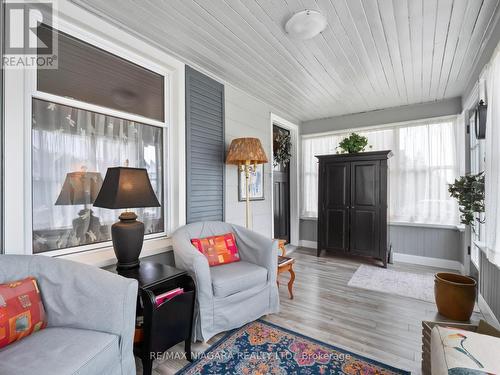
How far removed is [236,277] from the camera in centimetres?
206

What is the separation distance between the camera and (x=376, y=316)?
2.38 m

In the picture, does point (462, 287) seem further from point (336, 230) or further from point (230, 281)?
point (336, 230)

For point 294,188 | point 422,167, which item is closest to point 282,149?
point 294,188

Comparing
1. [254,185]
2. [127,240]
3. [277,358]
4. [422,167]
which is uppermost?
[422,167]

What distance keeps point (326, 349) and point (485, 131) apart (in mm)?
2161

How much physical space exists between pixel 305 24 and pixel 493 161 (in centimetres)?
173

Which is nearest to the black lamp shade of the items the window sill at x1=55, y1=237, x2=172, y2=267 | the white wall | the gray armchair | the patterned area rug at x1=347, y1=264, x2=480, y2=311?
the window sill at x1=55, y1=237, x2=172, y2=267

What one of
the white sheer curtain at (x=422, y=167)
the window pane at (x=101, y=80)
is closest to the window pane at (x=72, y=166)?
the window pane at (x=101, y=80)

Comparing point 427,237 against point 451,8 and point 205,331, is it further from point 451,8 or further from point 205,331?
point 205,331

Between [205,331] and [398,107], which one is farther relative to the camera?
[398,107]

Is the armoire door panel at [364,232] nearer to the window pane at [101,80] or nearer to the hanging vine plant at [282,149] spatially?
the hanging vine plant at [282,149]

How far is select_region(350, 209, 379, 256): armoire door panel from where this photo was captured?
3.80 metres

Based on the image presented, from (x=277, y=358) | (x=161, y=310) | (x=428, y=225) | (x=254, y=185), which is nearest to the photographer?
(x=161, y=310)

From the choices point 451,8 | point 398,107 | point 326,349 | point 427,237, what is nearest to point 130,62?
point 451,8
